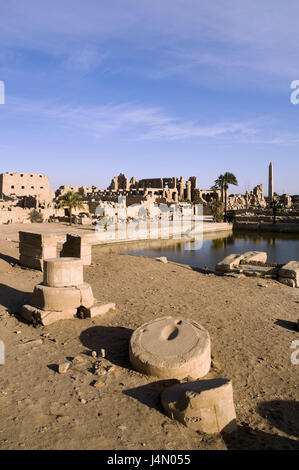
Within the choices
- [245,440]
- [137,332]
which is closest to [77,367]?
[137,332]

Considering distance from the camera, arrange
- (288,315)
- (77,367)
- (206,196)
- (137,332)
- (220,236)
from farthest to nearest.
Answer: (206,196) → (220,236) → (288,315) → (137,332) → (77,367)

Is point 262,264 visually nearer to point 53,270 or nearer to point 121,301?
point 121,301

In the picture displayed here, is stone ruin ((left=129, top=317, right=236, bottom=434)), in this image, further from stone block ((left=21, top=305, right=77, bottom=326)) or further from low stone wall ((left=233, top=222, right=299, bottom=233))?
low stone wall ((left=233, top=222, right=299, bottom=233))

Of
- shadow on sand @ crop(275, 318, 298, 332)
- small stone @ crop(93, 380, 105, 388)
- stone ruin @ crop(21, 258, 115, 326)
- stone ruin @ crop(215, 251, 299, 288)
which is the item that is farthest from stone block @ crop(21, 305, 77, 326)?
stone ruin @ crop(215, 251, 299, 288)

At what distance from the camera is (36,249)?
11898mm

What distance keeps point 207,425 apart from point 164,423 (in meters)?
0.51

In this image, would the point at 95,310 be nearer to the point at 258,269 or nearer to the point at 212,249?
the point at 258,269

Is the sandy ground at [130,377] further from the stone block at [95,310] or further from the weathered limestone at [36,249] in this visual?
the weathered limestone at [36,249]

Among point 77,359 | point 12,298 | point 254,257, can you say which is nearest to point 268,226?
point 254,257

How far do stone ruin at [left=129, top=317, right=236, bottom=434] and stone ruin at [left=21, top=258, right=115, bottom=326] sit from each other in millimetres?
1964

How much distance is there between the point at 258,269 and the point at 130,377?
9.53m
